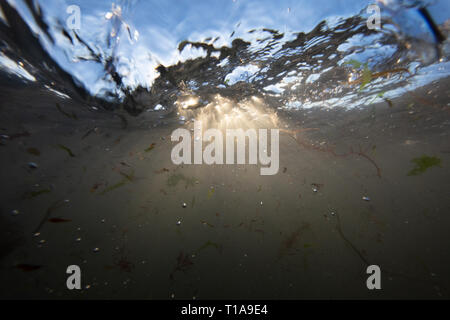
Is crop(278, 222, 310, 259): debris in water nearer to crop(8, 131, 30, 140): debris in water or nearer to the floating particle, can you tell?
crop(8, 131, 30, 140): debris in water

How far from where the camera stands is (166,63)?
5281mm

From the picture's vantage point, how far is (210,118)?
980 centimetres

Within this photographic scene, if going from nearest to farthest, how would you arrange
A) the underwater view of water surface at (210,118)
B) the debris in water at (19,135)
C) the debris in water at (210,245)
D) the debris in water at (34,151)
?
the underwater view of water surface at (210,118) < the debris in water at (210,245) < the debris in water at (19,135) < the debris in water at (34,151)

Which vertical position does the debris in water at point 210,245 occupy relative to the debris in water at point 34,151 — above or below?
below

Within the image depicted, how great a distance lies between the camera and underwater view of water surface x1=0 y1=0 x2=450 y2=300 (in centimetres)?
415

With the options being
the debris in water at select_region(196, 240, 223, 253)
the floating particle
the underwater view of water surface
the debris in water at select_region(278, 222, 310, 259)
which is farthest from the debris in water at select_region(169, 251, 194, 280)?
the floating particle

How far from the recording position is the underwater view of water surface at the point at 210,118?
4.15 meters

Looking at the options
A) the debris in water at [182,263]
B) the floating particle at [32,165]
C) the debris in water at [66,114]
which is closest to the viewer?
the debris in water at [182,263]

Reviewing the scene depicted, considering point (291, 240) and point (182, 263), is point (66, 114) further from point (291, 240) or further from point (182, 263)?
point (291, 240)

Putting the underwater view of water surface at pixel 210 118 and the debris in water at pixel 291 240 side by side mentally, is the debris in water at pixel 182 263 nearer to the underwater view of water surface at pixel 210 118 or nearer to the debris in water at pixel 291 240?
the underwater view of water surface at pixel 210 118

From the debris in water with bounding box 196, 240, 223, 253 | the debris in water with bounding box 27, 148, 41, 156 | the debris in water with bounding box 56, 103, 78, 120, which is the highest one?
the debris in water with bounding box 56, 103, 78, 120

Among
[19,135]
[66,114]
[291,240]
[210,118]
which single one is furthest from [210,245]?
[19,135]

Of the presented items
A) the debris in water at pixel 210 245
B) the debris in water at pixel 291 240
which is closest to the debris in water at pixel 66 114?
the debris in water at pixel 210 245

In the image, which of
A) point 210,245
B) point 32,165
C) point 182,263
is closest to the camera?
point 182,263
